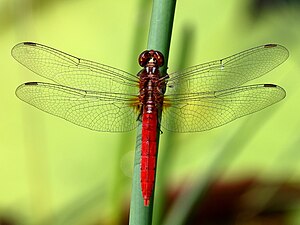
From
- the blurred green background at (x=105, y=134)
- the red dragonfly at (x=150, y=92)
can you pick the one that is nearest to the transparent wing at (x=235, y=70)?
the red dragonfly at (x=150, y=92)

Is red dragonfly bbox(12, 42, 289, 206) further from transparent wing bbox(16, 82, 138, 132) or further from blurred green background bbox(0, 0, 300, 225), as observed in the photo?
blurred green background bbox(0, 0, 300, 225)

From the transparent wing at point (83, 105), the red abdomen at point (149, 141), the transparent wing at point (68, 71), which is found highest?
A: the transparent wing at point (68, 71)

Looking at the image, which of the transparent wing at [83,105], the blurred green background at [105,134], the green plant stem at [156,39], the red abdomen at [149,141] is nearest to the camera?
the green plant stem at [156,39]

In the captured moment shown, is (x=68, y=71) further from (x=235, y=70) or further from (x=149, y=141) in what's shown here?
(x=235, y=70)

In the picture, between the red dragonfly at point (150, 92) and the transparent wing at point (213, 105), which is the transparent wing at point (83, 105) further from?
the transparent wing at point (213, 105)

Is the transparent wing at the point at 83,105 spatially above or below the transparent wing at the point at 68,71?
below

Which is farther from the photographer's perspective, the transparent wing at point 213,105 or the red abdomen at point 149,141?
the transparent wing at point 213,105

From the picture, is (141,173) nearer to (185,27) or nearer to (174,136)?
(174,136)
